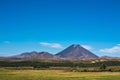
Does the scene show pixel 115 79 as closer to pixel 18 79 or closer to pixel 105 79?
pixel 105 79

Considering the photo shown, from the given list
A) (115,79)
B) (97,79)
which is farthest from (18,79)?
(115,79)

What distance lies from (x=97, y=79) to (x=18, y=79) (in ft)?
76.9

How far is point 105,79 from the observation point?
80.2 m

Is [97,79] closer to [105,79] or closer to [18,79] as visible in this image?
[105,79]

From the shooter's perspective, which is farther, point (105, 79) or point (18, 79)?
point (105, 79)

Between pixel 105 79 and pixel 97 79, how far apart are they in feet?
8.17

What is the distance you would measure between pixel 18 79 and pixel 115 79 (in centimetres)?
2839

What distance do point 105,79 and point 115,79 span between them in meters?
3.06

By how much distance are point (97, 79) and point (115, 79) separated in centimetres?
528

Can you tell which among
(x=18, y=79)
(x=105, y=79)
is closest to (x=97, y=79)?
(x=105, y=79)

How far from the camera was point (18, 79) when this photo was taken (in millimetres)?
75375

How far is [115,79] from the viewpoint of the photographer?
78875mm

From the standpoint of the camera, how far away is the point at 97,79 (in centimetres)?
7988
